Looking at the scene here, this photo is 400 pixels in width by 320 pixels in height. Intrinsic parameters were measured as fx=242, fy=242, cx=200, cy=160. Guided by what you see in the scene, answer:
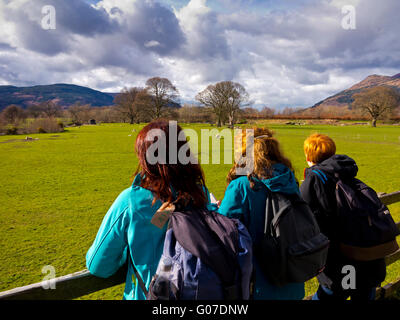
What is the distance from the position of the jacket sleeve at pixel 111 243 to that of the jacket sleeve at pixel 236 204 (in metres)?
0.84

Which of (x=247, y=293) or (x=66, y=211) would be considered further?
(x=66, y=211)

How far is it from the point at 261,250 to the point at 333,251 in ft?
3.84

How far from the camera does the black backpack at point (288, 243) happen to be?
1.81 meters

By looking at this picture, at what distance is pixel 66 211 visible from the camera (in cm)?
770

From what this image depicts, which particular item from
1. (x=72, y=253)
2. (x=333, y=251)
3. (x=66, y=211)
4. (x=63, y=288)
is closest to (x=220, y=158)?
(x=66, y=211)

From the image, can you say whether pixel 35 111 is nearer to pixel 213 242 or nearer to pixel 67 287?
pixel 67 287

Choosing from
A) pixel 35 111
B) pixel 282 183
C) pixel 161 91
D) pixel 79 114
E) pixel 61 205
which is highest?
pixel 161 91

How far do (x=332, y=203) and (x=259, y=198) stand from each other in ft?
3.15

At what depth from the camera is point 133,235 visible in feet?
5.01

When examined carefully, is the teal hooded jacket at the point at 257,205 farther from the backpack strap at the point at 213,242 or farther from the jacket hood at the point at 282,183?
the backpack strap at the point at 213,242

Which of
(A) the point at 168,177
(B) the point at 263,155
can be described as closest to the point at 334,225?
(B) the point at 263,155

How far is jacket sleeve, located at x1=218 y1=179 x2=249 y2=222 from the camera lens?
1.97 m

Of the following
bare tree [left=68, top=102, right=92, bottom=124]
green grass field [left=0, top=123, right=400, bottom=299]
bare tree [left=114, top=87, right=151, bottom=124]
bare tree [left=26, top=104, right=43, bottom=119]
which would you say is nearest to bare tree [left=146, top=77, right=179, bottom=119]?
bare tree [left=114, top=87, right=151, bottom=124]

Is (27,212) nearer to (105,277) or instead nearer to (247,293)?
(105,277)
